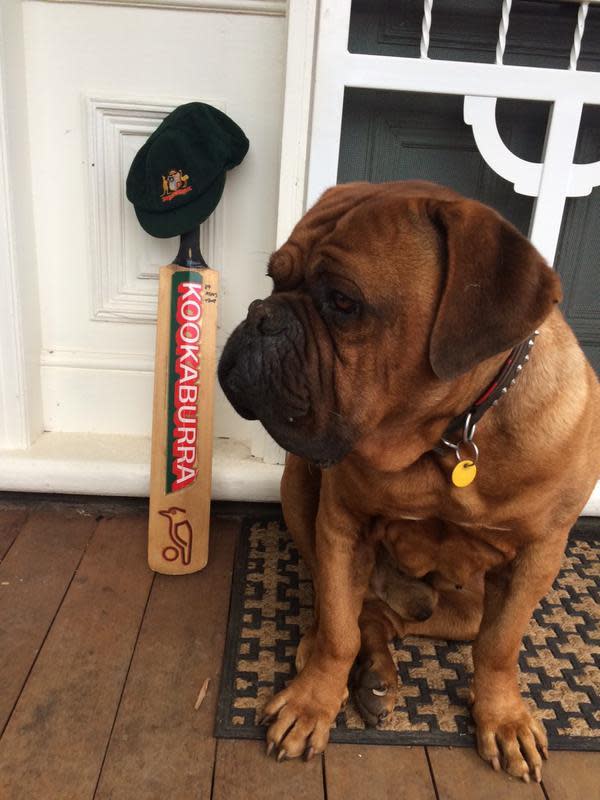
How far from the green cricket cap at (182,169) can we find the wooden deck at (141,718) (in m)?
0.93

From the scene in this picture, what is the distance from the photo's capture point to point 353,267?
1005 mm

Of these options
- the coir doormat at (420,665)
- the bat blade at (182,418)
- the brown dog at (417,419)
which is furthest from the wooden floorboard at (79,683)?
the brown dog at (417,419)

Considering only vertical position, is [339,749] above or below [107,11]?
below

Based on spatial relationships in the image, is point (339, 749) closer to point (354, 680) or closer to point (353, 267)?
point (354, 680)

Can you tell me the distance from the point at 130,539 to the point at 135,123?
1.17 metres

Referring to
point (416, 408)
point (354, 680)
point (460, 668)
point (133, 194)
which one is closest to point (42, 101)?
point (133, 194)

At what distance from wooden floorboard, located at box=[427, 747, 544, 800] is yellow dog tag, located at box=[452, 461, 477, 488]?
1.82ft

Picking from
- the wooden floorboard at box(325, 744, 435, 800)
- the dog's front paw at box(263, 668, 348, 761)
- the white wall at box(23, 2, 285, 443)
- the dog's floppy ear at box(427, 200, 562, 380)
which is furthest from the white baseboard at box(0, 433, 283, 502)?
the dog's floppy ear at box(427, 200, 562, 380)

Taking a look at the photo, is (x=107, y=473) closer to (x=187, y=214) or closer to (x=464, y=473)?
(x=187, y=214)

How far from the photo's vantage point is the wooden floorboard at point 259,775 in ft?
3.96

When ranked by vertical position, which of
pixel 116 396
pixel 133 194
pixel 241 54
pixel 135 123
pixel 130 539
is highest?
pixel 241 54

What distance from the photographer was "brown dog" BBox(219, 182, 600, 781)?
99 centimetres

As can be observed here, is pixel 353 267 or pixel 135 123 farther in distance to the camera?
pixel 135 123

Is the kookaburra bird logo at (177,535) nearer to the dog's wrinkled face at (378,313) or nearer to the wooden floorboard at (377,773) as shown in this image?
the wooden floorboard at (377,773)
